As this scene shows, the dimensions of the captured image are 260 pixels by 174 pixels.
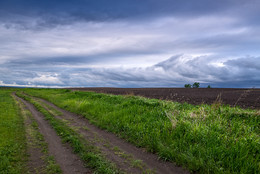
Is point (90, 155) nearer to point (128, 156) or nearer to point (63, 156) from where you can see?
point (63, 156)

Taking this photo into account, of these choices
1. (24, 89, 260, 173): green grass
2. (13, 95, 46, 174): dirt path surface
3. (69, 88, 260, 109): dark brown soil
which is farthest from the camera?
(69, 88, 260, 109): dark brown soil

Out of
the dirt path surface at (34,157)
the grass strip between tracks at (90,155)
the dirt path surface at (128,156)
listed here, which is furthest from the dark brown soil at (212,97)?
the dirt path surface at (34,157)

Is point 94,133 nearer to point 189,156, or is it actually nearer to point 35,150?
point 35,150

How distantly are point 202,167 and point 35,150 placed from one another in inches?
236

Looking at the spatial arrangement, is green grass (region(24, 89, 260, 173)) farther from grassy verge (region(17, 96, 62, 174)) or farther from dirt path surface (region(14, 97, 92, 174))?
grassy verge (region(17, 96, 62, 174))

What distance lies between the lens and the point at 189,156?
5.53 meters

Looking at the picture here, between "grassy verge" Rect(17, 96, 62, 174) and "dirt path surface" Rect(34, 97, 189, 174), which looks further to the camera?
"dirt path surface" Rect(34, 97, 189, 174)

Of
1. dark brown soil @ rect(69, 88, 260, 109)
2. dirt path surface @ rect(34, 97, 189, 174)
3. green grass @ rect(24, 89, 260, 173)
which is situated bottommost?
dirt path surface @ rect(34, 97, 189, 174)

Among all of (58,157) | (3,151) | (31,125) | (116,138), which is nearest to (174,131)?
(116,138)

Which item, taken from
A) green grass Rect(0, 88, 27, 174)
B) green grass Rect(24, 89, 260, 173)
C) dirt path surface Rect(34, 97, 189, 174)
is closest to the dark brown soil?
green grass Rect(24, 89, 260, 173)

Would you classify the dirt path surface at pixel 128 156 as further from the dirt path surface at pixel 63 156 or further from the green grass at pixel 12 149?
the green grass at pixel 12 149

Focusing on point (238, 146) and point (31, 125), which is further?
point (31, 125)

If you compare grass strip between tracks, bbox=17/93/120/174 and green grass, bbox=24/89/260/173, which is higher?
green grass, bbox=24/89/260/173

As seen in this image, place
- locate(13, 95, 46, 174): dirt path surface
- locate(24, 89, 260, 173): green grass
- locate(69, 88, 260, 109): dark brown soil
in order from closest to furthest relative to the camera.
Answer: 1. locate(24, 89, 260, 173): green grass
2. locate(13, 95, 46, 174): dirt path surface
3. locate(69, 88, 260, 109): dark brown soil
